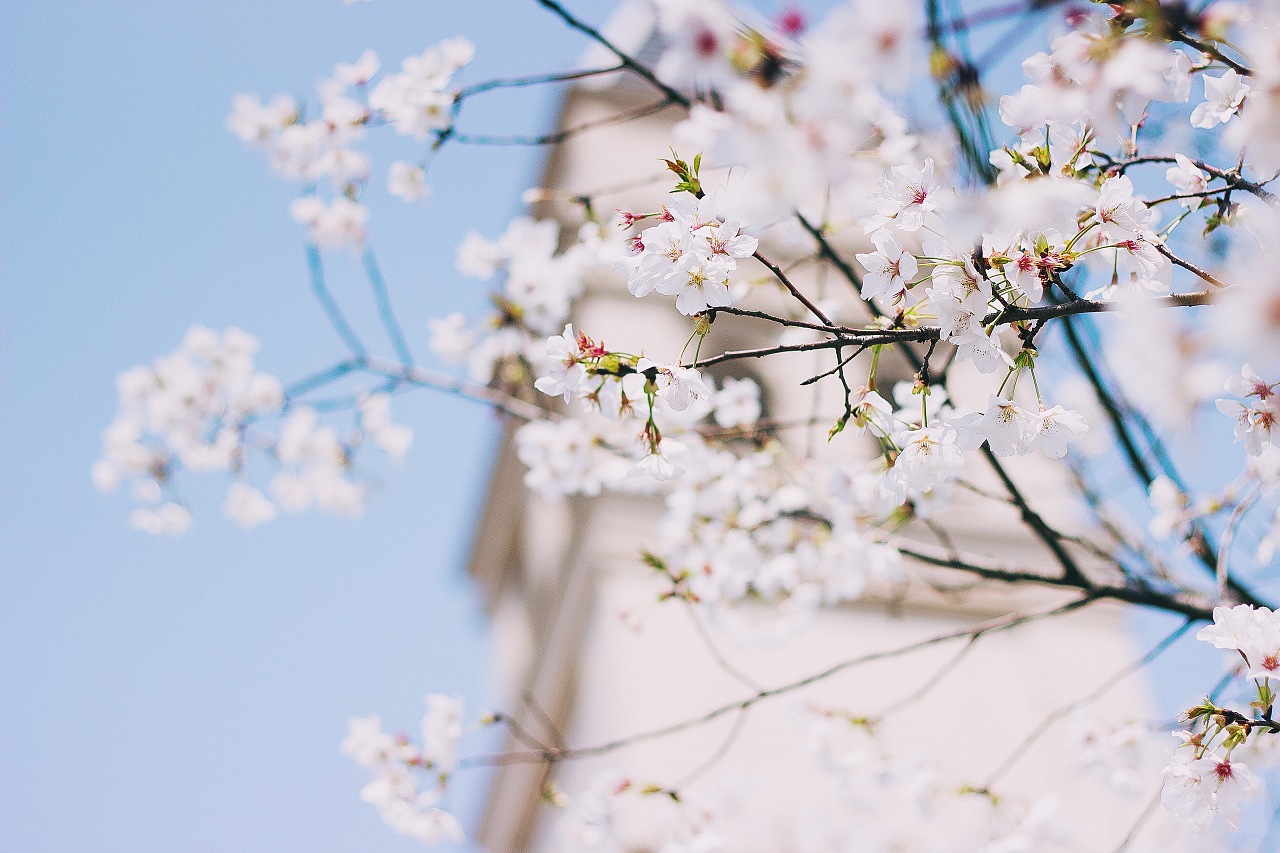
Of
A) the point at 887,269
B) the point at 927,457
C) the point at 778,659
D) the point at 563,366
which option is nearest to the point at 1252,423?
the point at 927,457

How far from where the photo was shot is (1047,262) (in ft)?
4.06

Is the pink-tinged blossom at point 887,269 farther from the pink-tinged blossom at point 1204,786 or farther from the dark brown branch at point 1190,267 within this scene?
the pink-tinged blossom at point 1204,786

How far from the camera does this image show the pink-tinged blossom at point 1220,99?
1528 millimetres

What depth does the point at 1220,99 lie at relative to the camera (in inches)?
61.3

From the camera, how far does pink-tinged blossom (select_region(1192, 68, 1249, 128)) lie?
1.53 meters

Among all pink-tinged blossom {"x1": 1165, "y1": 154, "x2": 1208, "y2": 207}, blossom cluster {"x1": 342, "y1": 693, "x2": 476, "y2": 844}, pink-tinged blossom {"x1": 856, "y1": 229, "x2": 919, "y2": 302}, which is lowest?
blossom cluster {"x1": 342, "y1": 693, "x2": 476, "y2": 844}

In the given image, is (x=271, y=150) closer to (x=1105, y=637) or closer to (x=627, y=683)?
(x=627, y=683)

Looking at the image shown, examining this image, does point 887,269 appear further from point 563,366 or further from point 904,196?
point 563,366

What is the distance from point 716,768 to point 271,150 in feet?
16.7

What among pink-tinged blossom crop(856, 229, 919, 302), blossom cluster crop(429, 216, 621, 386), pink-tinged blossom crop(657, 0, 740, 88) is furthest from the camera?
blossom cluster crop(429, 216, 621, 386)

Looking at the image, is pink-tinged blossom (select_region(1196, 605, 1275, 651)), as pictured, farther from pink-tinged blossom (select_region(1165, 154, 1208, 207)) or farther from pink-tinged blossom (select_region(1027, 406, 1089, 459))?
pink-tinged blossom (select_region(1165, 154, 1208, 207))

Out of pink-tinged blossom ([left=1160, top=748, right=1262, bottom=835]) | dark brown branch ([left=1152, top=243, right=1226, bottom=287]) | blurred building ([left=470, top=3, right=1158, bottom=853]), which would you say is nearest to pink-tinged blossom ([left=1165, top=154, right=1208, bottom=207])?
dark brown branch ([left=1152, top=243, right=1226, bottom=287])

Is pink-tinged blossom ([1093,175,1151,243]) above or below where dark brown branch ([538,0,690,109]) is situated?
below

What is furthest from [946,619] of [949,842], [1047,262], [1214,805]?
[1047,262]
